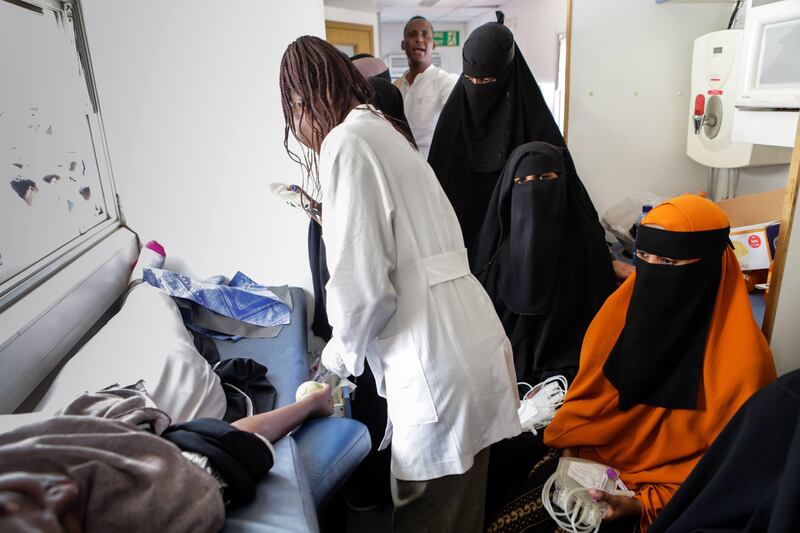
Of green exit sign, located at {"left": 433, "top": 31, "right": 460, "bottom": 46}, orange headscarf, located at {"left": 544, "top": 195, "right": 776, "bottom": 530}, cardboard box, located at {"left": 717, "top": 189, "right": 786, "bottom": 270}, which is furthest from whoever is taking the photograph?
green exit sign, located at {"left": 433, "top": 31, "right": 460, "bottom": 46}

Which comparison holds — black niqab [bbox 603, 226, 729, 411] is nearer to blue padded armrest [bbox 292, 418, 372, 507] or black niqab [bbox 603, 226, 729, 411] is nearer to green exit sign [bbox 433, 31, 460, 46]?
blue padded armrest [bbox 292, 418, 372, 507]

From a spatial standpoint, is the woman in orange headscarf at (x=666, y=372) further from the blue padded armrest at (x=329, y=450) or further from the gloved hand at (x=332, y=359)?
the gloved hand at (x=332, y=359)

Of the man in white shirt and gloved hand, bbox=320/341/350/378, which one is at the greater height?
the man in white shirt

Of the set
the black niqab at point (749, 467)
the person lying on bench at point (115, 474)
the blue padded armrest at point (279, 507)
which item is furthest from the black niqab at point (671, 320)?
the person lying on bench at point (115, 474)

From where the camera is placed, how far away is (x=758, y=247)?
195 centimetres

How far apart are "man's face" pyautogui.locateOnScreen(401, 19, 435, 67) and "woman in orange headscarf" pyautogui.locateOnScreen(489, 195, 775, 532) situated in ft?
6.09

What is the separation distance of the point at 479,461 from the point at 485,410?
137mm

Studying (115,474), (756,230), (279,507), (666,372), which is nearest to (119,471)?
(115,474)

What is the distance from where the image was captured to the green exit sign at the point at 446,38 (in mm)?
6922

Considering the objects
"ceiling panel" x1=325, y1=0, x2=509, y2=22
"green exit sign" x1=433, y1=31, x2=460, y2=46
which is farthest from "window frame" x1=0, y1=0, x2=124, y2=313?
"green exit sign" x1=433, y1=31, x2=460, y2=46

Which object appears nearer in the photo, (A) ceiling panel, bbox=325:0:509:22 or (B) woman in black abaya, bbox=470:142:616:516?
(B) woman in black abaya, bbox=470:142:616:516

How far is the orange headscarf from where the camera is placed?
1232 millimetres

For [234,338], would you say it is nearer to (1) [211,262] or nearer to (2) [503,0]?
(1) [211,262]

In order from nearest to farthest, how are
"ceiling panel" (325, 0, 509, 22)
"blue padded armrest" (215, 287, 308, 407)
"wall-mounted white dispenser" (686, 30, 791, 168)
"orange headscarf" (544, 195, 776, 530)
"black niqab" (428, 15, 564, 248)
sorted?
"orange headscarf" (544, 195, 776, 530) → "blue padded armrest" (215, 287, 308, 407) → "black niqab" (428, 15, 564, 248) → "wall-mounted white dispenser" (686, 30, 791, 168) → "ceiling panel" (325, 0, 509, 22)
